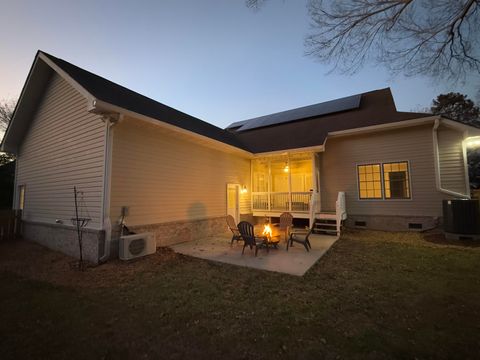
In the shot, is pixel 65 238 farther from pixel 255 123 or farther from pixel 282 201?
pixel 255 123

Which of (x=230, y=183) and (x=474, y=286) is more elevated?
(x=230, y=183)

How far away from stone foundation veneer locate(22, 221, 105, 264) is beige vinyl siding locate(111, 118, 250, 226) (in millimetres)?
691

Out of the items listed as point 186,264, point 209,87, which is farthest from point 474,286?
point 209,87

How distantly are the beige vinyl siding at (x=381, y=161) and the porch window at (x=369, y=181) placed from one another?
0.22m

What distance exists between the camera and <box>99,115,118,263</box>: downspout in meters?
5.73

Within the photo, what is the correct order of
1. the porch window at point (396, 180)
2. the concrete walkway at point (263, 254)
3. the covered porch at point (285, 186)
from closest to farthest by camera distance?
the concrete walkway at point (263, 254) → the porch window at point (396, 180) → the covered porch at point (285, 186)

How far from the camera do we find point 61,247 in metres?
7.05

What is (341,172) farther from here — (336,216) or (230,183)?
(230,183)

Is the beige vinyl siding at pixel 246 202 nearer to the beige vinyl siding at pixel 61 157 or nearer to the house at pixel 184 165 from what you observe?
the house at pixel 184 165

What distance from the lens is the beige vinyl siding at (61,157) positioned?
20.5 ft

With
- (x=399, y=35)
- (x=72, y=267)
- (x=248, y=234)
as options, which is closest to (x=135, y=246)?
(x=72, y=267)

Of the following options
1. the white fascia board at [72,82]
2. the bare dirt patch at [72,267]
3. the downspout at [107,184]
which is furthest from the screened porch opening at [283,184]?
the white fascia board at [72,82]

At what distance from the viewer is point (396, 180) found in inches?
382

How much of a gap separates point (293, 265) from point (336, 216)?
4526 millimetres
